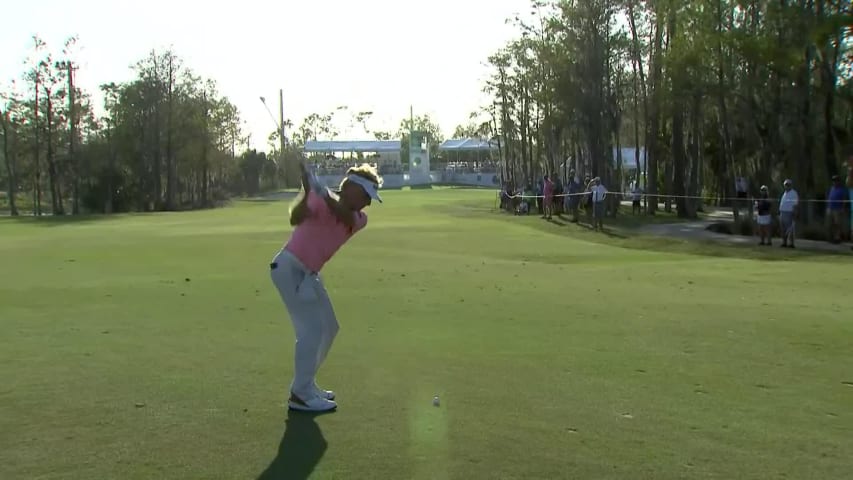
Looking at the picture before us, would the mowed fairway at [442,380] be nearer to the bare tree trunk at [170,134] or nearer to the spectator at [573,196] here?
the spectator at [573,196]

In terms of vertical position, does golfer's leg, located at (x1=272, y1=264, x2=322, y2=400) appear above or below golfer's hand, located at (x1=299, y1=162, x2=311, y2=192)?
below

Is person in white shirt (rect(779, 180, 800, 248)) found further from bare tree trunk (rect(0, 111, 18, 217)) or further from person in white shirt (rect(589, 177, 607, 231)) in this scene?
bare tree trunk (rect(0, 111, 18, 217))

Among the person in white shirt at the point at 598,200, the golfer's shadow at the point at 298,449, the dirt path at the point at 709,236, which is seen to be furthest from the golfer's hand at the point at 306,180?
the person in white shirt at the point at 598,200

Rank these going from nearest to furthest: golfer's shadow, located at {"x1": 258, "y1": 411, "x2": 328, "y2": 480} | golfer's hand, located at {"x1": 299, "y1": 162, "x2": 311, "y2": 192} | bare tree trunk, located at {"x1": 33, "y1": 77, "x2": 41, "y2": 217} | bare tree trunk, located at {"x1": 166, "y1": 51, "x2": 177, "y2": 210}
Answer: golfer's shadow, located at {"x1": 258, "y1": 411, "x2": 328, "y2": 480} < golfer's hand, located at {"x1": 299, "y1": 162, "x2": 311, "y2": 192} < bare tree trunk, located at {"x1": 33, "y1": 77, "x2": 41, "y2": 217} < bare tree trunk, located at {"x1": 166, "y1": 51, "x2": 177, "y2": 210}

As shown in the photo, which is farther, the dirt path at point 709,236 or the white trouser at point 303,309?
the dirt path at point 709,236

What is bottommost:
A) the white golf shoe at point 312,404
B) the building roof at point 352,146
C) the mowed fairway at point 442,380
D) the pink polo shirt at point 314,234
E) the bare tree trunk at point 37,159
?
the mowed fairway at point 442,380

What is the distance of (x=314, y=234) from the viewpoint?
20.9 ft

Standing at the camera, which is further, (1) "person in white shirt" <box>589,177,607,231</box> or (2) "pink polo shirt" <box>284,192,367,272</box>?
(1) "person in white shirt" <box>589,177,607,231</box>

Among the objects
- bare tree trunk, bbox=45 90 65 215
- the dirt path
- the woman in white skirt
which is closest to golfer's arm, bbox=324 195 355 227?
the dirt path

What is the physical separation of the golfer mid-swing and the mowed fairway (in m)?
0.31

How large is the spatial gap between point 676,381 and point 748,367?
1062 millimetres

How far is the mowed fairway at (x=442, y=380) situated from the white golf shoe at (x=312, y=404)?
5.9 inches

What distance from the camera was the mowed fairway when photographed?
5.33 meters

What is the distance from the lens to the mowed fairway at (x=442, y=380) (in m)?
5.33
